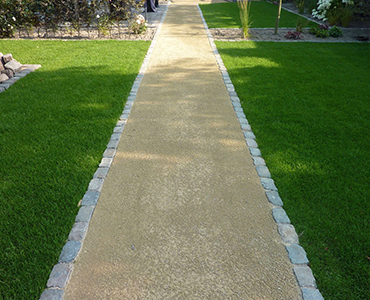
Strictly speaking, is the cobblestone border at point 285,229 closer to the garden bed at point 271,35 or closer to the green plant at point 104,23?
the garden bed at point 271,35

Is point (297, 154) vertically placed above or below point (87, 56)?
below

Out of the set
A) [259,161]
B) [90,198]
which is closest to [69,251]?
[90,198]

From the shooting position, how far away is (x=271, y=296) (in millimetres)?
1887

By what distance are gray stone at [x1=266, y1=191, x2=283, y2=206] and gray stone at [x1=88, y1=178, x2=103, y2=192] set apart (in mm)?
1631

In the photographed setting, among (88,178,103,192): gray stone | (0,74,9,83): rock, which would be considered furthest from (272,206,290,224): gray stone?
(0,74,9,83): rock

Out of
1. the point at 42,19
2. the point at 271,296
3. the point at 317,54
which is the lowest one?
the point at 271,296

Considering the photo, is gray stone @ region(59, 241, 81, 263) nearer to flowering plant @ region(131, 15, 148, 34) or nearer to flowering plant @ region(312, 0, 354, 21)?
flowering plant @ region(131, 15, 148, 34)

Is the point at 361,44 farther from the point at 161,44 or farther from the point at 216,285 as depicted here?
the point at 216,285

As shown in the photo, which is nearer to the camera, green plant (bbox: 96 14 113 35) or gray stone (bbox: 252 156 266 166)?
gray stone (bbox: 252 156 266 166)

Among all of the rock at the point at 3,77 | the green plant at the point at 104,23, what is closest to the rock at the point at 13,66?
the rock at the point at 3,77

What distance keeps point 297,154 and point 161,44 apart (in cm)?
614

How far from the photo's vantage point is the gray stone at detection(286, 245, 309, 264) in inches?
83.4

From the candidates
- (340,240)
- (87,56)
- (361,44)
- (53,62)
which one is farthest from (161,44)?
(340,240)

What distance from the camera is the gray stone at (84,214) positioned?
2453 millimetres
